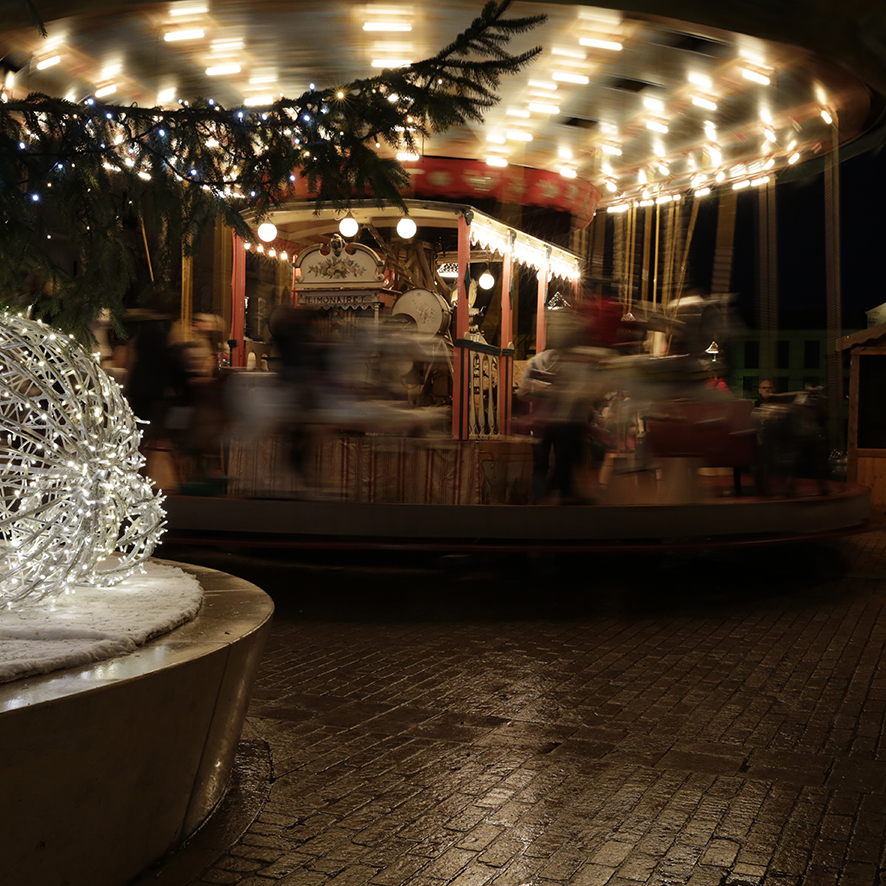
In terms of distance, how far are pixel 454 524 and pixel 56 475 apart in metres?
5.57

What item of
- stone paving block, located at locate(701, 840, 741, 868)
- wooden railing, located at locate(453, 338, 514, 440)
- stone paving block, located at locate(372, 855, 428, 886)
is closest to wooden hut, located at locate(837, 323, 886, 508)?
wooden railing, located at locate(453, 338, 514, 440)

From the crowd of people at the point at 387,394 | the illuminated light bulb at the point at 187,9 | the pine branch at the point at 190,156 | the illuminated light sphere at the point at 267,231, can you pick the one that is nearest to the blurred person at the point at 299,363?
the crowd of people at the point at 387,394

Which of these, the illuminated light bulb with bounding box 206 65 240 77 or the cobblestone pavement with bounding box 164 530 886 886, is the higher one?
the illuminated light bulb with bounding box 206 65 240 77

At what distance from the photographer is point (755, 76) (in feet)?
34.2

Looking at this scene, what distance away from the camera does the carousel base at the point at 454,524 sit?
29.0 ft

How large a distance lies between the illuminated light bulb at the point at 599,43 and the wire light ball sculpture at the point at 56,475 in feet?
23.5

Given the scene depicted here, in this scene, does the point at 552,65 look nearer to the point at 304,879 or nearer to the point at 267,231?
the point at 267,231

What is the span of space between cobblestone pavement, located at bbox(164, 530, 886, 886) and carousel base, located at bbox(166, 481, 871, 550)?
0.52 m

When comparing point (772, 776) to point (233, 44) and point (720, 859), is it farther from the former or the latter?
point (233, 44)

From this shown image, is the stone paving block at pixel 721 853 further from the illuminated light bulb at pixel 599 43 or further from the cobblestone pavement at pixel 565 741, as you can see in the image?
the illuminated light bulb at pixel 599 43

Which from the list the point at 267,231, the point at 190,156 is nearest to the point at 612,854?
the point at 190,156

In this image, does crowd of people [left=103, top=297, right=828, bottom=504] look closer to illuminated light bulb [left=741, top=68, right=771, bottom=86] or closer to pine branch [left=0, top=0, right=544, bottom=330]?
illuminated light bulb [left=741, top=68, right=771, bottom=86]

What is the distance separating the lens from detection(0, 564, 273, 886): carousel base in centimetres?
259

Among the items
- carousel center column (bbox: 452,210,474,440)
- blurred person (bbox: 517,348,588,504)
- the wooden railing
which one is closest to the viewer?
blurred person (bbox: 517,348,588,504)
